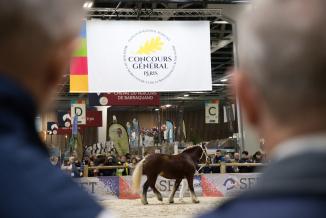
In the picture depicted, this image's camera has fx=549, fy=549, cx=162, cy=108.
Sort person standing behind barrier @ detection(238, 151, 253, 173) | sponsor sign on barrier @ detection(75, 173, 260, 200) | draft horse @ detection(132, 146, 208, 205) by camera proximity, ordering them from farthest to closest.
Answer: person standing behind barrier @ detection(238, 151, 253, 173), sponsor sign on barrier @ detection(75, 173, 260, 200), draft horse @ detection(132, 146, 208, 205)

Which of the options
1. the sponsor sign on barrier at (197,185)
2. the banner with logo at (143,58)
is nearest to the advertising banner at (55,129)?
the sponsor sign on barrier at (197,185)

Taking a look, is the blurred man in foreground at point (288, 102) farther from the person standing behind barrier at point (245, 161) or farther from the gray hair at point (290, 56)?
the person standing behind barrier at point (245, 161)

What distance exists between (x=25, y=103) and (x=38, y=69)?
54 mm

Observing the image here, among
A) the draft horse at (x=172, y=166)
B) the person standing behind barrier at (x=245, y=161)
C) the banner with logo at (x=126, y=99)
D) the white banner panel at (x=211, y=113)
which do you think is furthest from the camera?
A: the white banner panel at (x=211, y=113)

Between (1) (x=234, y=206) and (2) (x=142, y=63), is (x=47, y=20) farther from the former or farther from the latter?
(2) (x=142, y=63)

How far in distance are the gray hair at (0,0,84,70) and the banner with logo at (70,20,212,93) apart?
946 centimetres

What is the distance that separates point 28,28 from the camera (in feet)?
2.30

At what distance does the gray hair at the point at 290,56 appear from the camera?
0.68 meters

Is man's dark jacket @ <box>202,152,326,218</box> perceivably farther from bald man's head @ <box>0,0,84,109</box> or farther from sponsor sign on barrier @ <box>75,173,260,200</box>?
sponsor sign on barrier @ <box>75,173,260,200</box>

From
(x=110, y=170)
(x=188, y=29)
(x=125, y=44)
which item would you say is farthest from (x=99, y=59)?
(x=110, y=170)

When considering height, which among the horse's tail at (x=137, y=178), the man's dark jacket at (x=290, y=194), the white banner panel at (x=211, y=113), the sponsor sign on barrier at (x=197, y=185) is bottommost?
the sponsor sign on barrier at (x=197, y=185)

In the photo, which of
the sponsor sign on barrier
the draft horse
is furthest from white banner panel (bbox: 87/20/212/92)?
the sponsor sign on barrier

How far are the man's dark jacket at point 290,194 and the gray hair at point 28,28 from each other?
314mm

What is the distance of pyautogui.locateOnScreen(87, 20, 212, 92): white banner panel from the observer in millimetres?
10352
